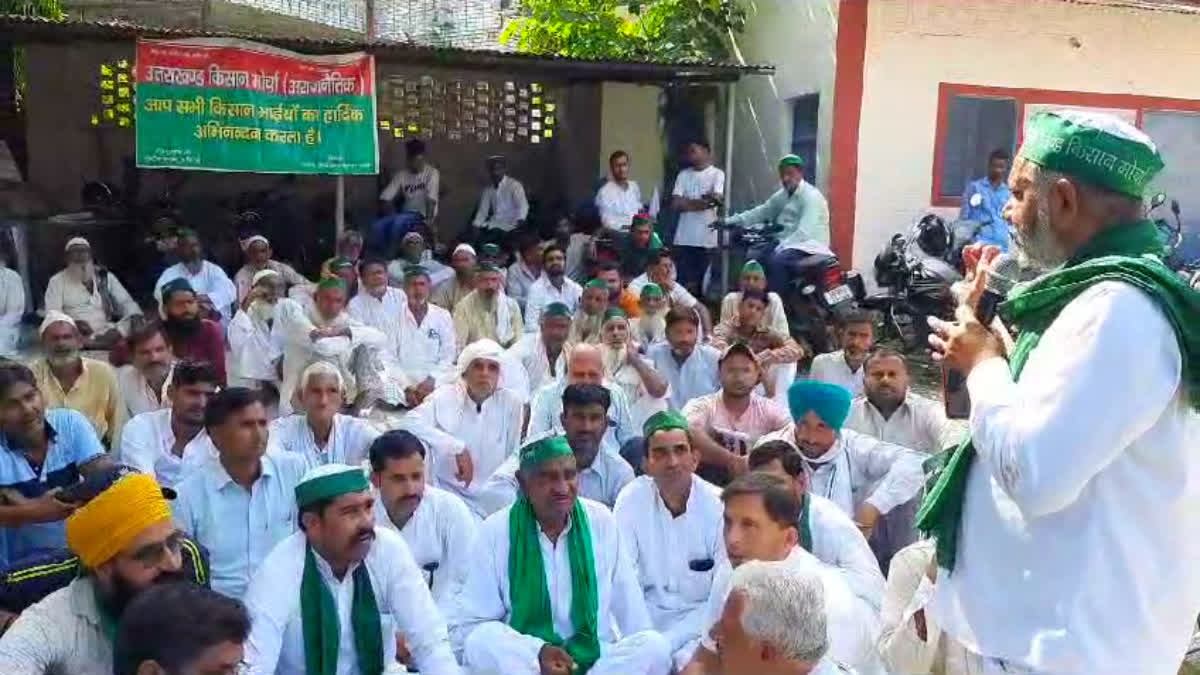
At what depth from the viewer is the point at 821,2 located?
10.9 meters

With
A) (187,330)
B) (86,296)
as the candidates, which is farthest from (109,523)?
(86,296)

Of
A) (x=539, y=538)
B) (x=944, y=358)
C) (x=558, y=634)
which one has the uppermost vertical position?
(x=944, y=358)

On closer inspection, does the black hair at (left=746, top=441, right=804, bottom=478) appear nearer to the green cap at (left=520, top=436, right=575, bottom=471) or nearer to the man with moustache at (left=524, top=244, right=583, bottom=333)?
the green cap at (left=520, top=436, right=575, bottom=471)

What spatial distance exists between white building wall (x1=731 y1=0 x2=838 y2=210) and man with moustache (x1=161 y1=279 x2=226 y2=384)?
615 cm

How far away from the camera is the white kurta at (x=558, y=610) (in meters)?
3.81

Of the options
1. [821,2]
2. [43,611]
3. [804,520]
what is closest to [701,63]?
[821,2]

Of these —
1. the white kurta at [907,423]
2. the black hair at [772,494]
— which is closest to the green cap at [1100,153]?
the black hair at [772,494]

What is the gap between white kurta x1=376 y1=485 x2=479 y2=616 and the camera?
4285mm

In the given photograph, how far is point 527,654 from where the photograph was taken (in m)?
3.77

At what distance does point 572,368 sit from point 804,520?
74.0 inches

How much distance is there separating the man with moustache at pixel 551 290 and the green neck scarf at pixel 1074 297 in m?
Answer: 7.03

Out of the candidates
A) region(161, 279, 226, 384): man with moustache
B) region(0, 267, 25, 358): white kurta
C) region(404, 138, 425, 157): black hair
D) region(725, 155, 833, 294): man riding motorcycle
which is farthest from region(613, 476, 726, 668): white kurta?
region(404, 138, 425, 157): black hair

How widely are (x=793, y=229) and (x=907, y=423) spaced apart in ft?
15.7

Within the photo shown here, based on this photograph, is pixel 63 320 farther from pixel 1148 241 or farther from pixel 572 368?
pixel 1148 241
